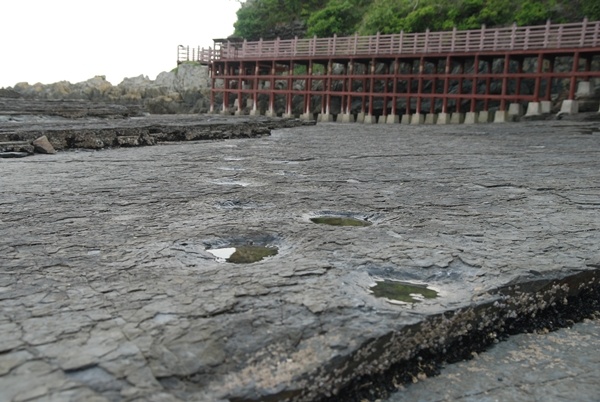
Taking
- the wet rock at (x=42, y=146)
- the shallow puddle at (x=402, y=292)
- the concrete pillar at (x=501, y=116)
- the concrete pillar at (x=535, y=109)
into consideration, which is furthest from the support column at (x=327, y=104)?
the shallow puddle at (x=402, y=292)

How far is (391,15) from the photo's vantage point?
1177 inches

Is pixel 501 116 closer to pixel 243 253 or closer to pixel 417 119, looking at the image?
pixel 417 119

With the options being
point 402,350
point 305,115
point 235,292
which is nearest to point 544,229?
point 402,350

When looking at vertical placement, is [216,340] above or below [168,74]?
below

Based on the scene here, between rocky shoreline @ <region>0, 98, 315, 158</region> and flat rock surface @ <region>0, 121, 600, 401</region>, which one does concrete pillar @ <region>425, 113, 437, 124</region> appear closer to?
rocky shoreline @ <region>0, 98, 315, 158</region>

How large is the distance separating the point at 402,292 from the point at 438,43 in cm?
2420

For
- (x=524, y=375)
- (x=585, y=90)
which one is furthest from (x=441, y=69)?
(x=524, y=375)

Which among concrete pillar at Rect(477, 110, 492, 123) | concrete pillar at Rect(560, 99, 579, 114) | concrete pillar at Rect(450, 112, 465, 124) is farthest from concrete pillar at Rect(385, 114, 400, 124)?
concrete pillar at Rect(560, 99, 579, 114)

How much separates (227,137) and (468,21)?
20868 mm

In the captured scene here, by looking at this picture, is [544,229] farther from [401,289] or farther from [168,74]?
[168,74]

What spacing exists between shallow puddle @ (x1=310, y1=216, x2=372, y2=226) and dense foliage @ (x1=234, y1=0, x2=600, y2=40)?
2595cm

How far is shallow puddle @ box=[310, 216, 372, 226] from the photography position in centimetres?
328

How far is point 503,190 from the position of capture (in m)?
4.56

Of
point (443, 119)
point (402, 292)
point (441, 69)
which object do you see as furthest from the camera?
point (441, 69)
